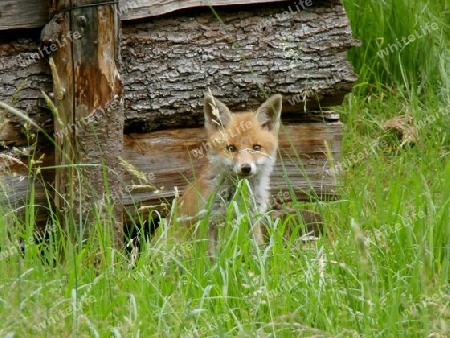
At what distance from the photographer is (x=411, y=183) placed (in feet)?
18.1

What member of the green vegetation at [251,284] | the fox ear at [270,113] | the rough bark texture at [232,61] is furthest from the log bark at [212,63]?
the green vegetation at [251,284]

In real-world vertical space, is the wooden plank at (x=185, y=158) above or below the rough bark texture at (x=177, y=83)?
below

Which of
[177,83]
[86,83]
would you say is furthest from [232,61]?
[86,83]

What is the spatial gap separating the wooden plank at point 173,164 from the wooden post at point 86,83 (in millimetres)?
315

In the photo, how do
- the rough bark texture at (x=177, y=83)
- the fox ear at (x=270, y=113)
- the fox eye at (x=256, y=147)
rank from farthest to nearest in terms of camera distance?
the fox eye at (x=256, y=147)
the fox ear at (x=270, y=113)
the rough bark texture at (x=177, y=83)

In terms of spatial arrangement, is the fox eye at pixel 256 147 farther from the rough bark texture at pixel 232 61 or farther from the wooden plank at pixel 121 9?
the wooden plank at pixel 121 9

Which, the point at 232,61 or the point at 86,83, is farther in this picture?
the point at 232,61

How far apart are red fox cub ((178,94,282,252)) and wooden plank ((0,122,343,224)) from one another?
0.13m

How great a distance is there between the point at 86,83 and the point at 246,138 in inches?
57.9

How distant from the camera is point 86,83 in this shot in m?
4.88

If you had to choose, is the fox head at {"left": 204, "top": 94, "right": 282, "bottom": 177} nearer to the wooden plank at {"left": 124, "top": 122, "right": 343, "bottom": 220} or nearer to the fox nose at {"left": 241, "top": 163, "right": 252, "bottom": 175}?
the fox nose at {"left": 241, "top": 163, "right": 252, "bottom": 175}

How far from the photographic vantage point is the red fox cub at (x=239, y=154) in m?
5.58

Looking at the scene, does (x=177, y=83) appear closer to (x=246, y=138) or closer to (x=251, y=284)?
(x=246, y=138)

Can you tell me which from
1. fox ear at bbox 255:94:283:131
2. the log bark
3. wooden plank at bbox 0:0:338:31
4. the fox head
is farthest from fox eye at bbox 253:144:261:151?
wooden plank at bbox 0:0:338:31
